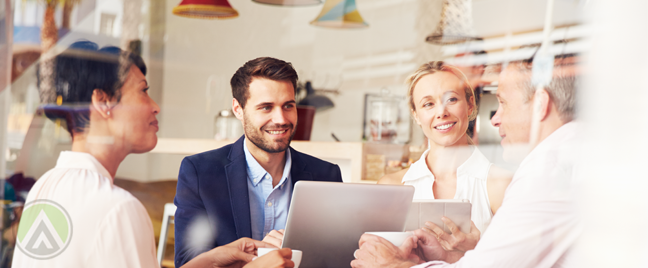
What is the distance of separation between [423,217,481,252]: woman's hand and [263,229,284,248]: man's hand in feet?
1.32

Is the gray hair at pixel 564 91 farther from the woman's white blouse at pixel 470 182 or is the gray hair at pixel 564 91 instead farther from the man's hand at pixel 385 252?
the man's hand at pixel 385 252

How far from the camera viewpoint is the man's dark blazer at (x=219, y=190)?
1.41 m

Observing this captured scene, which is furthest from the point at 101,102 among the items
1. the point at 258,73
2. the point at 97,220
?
the point at 258,73

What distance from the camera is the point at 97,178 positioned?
4.69 ft

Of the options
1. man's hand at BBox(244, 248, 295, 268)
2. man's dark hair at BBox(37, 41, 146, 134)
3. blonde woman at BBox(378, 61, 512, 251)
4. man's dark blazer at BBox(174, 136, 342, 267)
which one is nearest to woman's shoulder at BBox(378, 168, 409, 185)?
blonde woman at BBox(378, 61, 512, 251)

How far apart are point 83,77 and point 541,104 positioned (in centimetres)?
128

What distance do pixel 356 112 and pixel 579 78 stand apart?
62 cm

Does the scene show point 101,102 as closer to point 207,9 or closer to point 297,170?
point 207,9

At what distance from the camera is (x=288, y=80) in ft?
4.67

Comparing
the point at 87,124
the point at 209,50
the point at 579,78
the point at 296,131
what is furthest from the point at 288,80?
the point at 579,78

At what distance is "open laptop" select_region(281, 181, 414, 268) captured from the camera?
4.30ft

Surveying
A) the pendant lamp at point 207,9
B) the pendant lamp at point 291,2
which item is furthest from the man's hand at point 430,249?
the pendant lamp at point 207,9

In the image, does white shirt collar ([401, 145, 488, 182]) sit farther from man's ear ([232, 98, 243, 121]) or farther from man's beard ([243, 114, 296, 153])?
man's ear ([232, 98, 243, 121])

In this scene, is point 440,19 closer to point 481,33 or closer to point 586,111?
point 481,33
